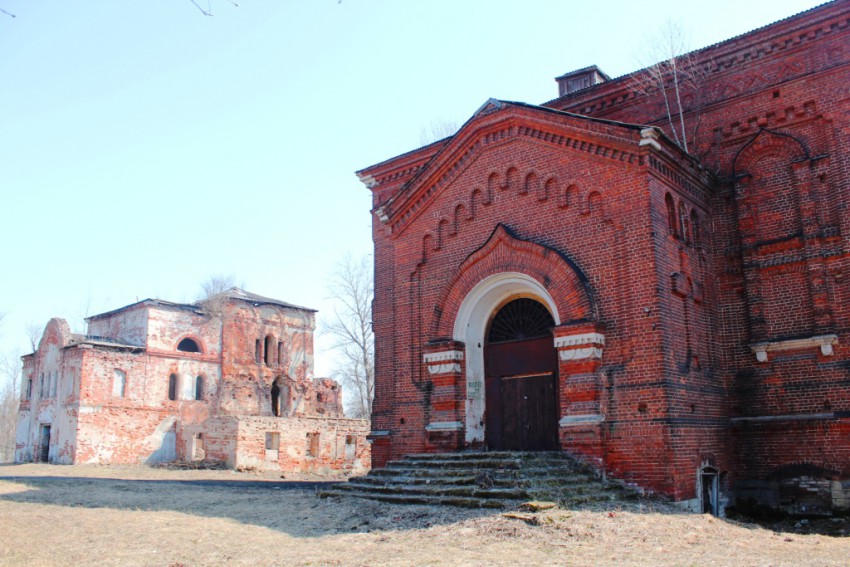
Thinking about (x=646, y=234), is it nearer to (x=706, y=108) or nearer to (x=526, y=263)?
(x=526, y=263)

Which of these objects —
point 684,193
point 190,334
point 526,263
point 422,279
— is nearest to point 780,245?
point 684,193

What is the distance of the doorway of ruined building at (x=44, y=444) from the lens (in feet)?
105

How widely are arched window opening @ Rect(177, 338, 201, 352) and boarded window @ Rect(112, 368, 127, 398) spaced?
9.93 feet

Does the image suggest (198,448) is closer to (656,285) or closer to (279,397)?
(279,397)

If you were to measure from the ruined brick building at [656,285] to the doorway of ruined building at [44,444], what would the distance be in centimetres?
2241

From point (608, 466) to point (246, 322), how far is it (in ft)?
86.8

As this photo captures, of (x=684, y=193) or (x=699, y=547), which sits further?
(x=684, y=193)

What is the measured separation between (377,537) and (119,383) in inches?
981

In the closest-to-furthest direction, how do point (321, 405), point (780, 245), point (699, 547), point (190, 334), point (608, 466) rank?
point (699, 547), point (608, 466), point (780, 245), point (190, 334), point (321, 405)

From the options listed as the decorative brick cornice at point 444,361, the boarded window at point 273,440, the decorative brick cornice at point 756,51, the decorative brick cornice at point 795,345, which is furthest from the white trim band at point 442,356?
the boarded window at point 273,440

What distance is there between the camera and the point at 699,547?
30.2ft

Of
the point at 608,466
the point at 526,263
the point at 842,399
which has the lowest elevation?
the point at 608,466

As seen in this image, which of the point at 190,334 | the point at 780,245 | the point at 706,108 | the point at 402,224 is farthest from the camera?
the point at 190,334

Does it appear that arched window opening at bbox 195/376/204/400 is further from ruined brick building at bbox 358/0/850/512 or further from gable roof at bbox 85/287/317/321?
ruined brick building at bbox 358/0/850/512
